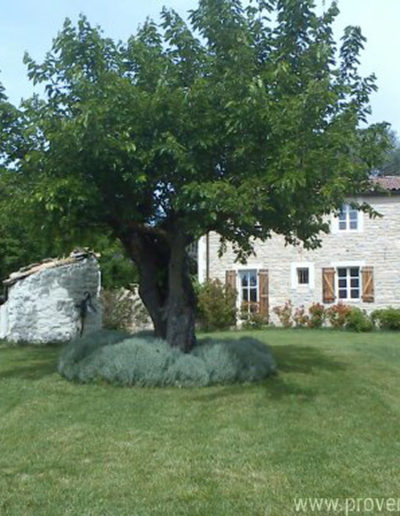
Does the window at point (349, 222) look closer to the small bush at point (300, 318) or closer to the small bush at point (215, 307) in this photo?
the small bush at point (300, 318)

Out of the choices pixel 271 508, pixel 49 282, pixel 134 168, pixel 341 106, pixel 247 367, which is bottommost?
pixel 271 508

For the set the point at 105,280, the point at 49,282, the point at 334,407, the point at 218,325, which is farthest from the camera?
the point at 218,325

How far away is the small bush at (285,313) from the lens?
20.7 meters

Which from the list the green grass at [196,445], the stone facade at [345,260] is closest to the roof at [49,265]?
the green grass at [196,445]

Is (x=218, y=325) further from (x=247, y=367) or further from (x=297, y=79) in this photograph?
(x=297, y=79)

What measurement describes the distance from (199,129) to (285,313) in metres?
14.2

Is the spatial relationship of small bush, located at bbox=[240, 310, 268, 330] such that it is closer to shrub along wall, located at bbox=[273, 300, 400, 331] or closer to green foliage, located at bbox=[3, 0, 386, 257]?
shrub along wall, located at bbox=[273, 300, 400, 331]

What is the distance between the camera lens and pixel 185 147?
7.48 meters

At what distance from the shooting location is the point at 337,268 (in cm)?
2133

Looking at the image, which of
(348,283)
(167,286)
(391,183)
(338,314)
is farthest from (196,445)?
(391,183)

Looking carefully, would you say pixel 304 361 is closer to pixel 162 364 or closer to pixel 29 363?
pixel 162 364

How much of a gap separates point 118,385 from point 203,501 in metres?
3.84

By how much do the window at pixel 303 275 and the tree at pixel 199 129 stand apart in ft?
41.5

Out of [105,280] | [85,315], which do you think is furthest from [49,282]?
[105,280]
